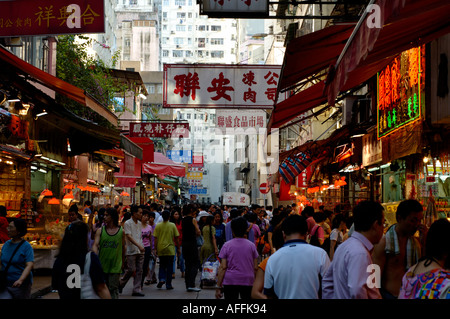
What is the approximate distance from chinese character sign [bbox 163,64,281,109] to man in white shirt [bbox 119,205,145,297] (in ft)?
21.4

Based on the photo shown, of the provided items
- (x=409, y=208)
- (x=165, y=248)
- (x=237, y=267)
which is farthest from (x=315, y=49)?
(x=165, y=248)

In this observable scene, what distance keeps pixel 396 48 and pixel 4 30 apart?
6.57m

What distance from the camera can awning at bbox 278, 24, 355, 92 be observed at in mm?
9875

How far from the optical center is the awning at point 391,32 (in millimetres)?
5734

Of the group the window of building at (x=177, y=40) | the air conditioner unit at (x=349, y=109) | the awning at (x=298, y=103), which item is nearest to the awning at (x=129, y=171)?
the air conditioner unit at (x=349, y=109)

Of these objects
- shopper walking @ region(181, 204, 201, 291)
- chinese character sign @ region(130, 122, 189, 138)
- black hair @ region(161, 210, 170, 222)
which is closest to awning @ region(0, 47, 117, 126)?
black hair @ region(161, 210, 170, 222)

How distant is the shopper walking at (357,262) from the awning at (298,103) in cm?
663

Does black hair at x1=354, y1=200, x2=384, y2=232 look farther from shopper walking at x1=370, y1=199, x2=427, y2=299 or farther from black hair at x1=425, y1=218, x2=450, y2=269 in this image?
shopper walking at x1=370, y1=199, x2=427, y2=299

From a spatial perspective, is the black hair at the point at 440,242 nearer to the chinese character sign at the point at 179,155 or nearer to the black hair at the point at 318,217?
the black hair at the point at 318,217

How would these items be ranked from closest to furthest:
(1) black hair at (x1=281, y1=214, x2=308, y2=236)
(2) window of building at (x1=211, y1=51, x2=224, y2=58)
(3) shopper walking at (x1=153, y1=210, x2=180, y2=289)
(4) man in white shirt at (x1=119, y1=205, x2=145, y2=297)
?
(1) black hair at (x1=281, y1=214, x2=308, y2=236) → (4) man in white shirt at (x1=119, y1=205, x2=145, y2=297) → (3) shopper walking at (x1=153, y1=210, x2=180, y2=289) → (2) window of building at (x1=211, y1=51, x2=224, y2=58)

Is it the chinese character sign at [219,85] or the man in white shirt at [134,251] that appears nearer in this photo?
the man in white shirt at [134,251]

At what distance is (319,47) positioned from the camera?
10.1m

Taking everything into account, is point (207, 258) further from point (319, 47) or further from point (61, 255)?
point (61, 255)
